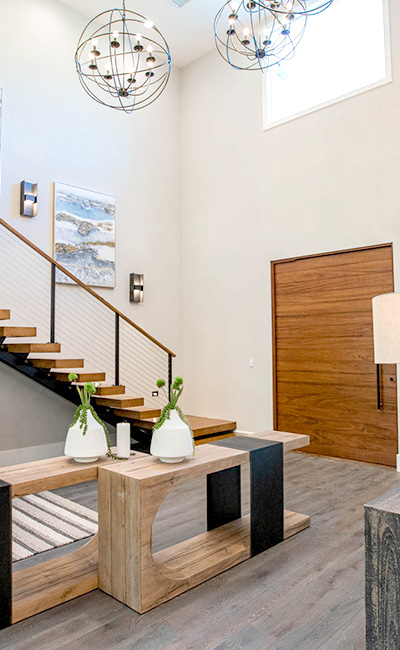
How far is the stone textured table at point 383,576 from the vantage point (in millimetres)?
1494

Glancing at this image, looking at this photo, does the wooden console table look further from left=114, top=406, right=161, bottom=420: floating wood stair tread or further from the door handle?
the door handle

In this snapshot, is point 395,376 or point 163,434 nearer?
point 163,434

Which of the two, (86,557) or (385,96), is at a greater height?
(385,96)

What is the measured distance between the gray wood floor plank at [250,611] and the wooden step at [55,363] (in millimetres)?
1948

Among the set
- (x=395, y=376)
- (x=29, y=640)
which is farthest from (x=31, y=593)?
(x=395, y=376)

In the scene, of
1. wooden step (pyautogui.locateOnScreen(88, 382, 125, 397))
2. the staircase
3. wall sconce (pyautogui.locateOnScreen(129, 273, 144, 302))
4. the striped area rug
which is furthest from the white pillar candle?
wall sconce (pyautogui.locateOnScreen(129, 273, 144, 302))

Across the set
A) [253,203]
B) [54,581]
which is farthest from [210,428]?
[54,581]

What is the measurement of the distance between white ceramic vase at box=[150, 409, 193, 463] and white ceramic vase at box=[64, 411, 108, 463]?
28 cm

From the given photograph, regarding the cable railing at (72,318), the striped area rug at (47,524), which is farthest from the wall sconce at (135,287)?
the striped area rug at (47,524)

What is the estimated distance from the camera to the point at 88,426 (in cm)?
252

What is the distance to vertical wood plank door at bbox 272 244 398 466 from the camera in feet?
16.3

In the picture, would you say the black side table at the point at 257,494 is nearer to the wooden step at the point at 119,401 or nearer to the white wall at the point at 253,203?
the wooden step at the point at 119,401

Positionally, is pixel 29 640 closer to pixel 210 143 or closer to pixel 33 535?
pixel 33 535

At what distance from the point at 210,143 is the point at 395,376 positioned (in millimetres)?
4094
